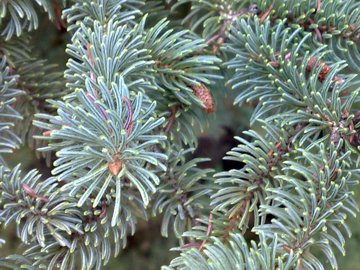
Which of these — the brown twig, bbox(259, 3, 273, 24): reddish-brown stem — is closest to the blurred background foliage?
bbox(259, 3, 273, 24): reddish-brown stem

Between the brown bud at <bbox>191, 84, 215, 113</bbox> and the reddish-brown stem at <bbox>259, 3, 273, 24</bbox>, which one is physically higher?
the reddish-brown stem at <bbox>259, 3, 273, 24</bbox>

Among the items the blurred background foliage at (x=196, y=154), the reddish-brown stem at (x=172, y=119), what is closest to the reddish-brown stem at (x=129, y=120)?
the reddish-brown stem at (x=172, y=119)

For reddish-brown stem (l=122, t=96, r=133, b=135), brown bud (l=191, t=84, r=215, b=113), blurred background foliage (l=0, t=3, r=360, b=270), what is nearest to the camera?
reddish-brown stem (l=122, t=96, r=133, b=135)

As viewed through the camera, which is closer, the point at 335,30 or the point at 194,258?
the point at 194,258

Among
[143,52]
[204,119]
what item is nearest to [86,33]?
[143,52]

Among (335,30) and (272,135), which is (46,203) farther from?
(335,30)

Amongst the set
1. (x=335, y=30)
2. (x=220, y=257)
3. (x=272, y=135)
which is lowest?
(x=220, y=257)

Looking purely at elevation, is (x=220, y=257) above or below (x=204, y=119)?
below

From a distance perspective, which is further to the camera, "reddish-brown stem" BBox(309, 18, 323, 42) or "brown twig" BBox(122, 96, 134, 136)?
"reddish-brown stem" BBox(309, 18, 323, 42)

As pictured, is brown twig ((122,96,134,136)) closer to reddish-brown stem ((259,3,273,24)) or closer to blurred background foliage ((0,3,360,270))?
reddish-brown stem ((259,3,273,24))
